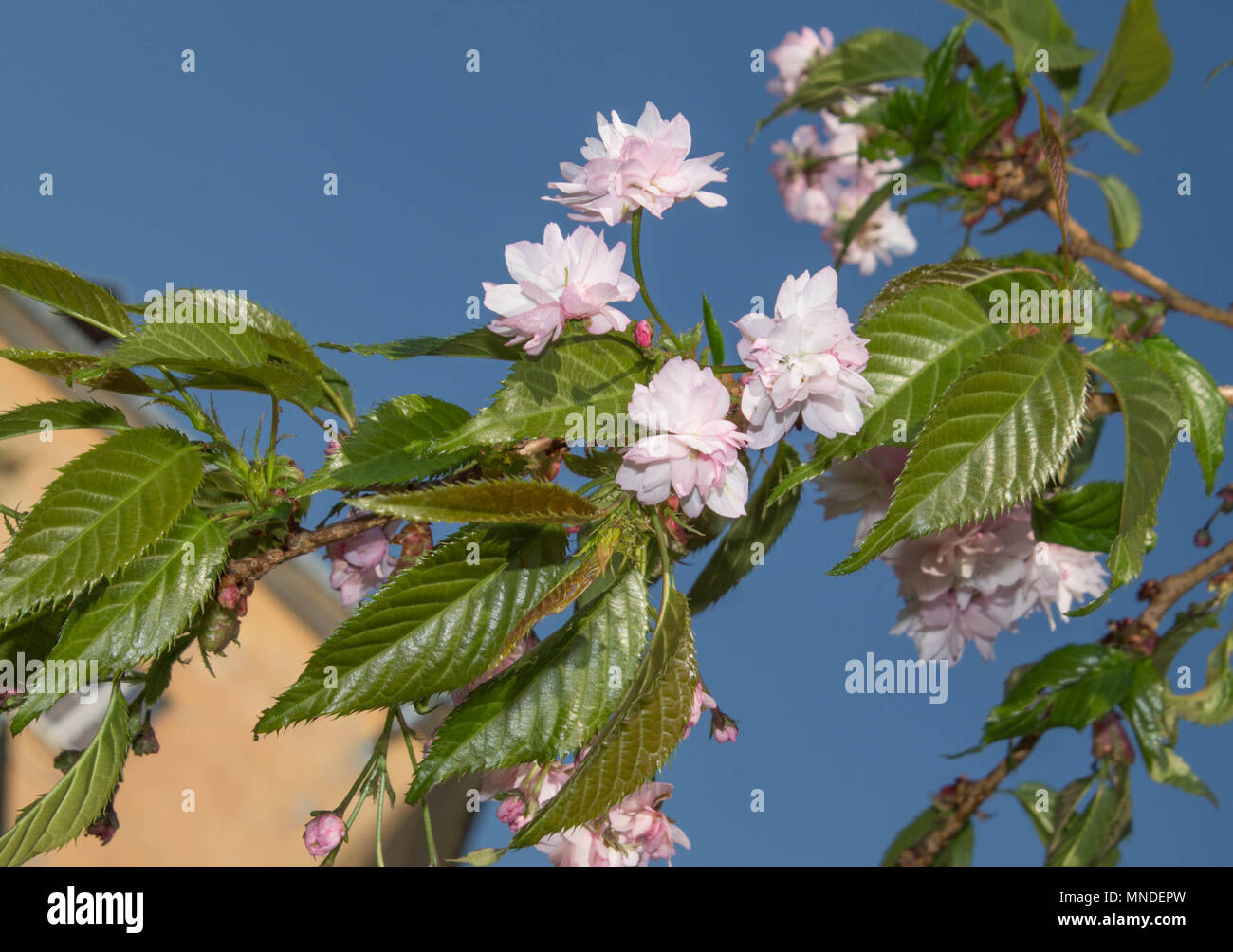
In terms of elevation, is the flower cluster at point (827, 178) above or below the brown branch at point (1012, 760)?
above

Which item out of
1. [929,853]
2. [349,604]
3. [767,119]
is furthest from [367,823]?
[767,119]

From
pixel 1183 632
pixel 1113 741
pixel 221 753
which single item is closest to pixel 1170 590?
pixel 1183 632

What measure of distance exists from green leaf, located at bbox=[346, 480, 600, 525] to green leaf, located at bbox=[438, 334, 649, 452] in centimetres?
3

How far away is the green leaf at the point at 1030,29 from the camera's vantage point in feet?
2.74

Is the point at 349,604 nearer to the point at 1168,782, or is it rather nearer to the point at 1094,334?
the point at 1094,334

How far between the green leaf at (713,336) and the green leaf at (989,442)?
0.31 ft

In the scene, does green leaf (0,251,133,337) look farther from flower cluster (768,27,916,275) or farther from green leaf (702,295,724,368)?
flower cluster (768,27,916,275)

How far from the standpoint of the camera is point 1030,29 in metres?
0.88

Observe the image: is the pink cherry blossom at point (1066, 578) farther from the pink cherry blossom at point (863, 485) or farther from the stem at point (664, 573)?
the stem at point (664, 573)

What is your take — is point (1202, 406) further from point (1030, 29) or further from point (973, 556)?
point (1030, 29)

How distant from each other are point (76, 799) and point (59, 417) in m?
0.20

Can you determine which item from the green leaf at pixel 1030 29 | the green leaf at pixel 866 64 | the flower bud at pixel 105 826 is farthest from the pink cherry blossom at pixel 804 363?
the green leaf at pixel 866 64

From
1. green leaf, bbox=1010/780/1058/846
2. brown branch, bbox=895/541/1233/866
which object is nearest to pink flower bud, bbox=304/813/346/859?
brown branch, bbox=895/541/1233/866

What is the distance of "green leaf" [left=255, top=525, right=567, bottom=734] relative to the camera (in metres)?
0.40
